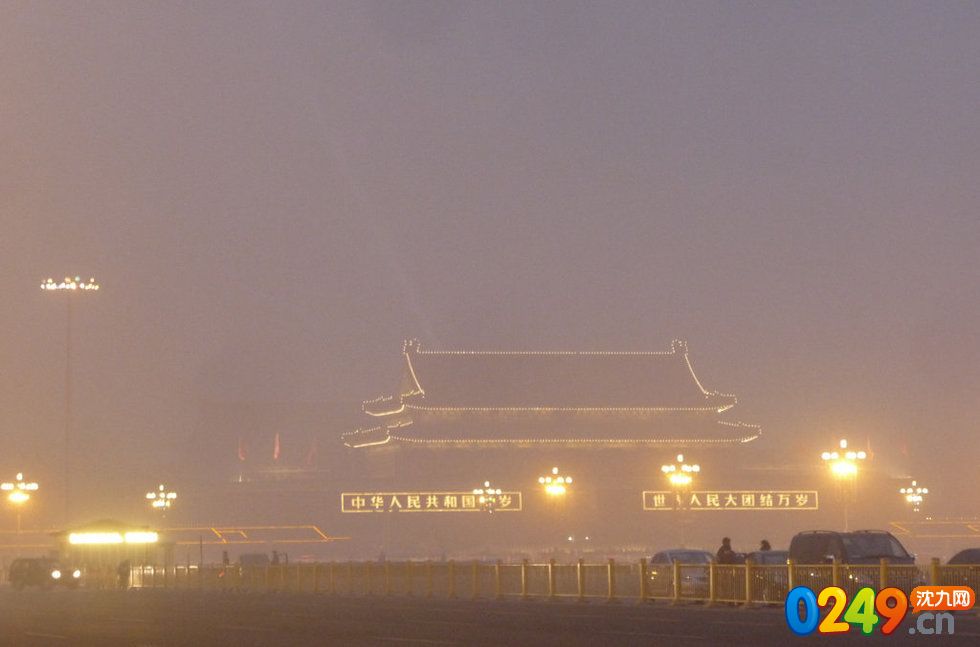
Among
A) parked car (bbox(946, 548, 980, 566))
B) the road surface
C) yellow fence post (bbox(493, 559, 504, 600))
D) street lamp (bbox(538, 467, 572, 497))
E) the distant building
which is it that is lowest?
the road surface

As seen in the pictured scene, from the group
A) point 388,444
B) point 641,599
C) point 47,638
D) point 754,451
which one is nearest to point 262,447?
point 388,444

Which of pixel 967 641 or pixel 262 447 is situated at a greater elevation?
pixel 262 447

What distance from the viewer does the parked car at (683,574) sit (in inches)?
1705

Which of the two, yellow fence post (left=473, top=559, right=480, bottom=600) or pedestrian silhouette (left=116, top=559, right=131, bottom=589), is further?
pedestrian silhouette (left=116, top=559, right=131, bottom=589)

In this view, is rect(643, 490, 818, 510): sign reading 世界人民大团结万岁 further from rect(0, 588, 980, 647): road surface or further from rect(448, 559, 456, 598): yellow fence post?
rect(0, 588, 980, 647): road surface

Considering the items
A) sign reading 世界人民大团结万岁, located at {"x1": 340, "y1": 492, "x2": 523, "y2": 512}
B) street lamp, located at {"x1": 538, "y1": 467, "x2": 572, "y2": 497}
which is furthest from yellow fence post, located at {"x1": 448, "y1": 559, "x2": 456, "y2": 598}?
sign reading 世界人民大团结万岁, located at {"x1": 340, "y1": 492, "x2": 523, "y2": 512}

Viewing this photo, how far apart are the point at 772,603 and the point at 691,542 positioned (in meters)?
85.7

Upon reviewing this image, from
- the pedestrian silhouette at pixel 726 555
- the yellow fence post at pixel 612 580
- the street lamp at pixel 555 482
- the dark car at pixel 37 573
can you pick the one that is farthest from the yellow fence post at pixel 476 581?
the street lamp at pixel 555 482

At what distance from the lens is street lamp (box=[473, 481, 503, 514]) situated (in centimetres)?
11681

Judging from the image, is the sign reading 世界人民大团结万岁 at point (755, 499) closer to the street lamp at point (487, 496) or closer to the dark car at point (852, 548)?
the street lamp at point (487, 496)

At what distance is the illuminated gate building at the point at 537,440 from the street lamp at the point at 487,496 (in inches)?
62.8

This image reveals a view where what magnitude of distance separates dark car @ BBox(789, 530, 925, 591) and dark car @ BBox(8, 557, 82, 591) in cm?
3598

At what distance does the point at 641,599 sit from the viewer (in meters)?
45.2

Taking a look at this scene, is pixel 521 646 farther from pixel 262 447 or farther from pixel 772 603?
pixel 262 447
